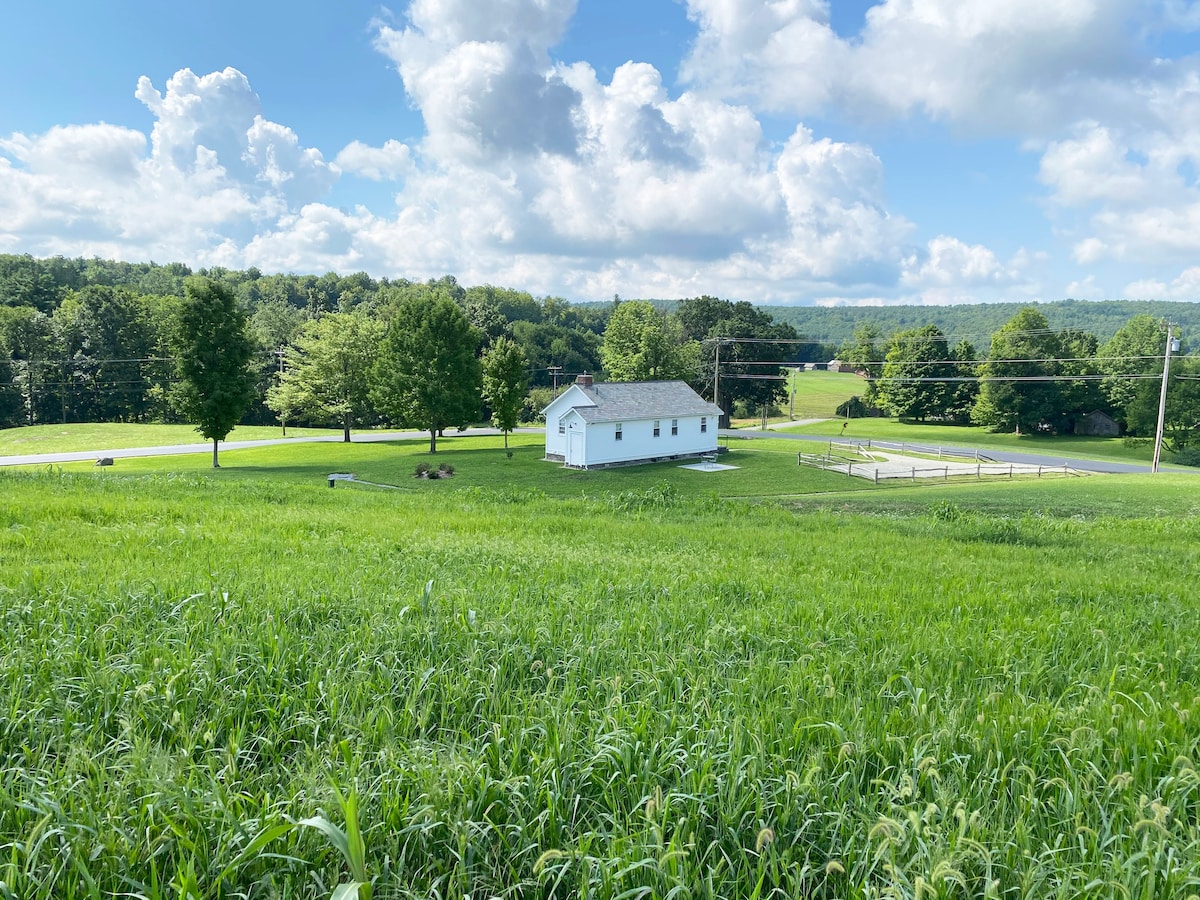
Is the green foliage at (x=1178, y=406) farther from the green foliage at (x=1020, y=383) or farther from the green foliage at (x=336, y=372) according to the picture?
the green foliage at (x=336, y=372)

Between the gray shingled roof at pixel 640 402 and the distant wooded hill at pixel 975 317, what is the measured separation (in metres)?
48.1

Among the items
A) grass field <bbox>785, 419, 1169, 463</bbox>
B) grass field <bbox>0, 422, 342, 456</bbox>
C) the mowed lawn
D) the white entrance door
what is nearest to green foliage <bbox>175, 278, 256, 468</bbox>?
the mowed lawn

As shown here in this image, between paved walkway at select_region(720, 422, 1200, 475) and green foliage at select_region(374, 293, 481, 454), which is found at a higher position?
green foliage at select_region(374, 293, 481, 454)

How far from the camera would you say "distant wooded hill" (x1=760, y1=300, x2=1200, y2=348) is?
10981cm

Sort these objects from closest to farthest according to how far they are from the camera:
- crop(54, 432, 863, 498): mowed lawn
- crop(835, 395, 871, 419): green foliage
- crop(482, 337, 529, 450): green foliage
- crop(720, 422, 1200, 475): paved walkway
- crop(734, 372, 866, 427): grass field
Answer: crop(54, 432, 863, 498): mowed lawn
crop(720, 422, 1200, 475): paved walkway
crop(482, 337, 529, 450): green foliage
crop(835, 395, 871, 419): green foliage
crop(734, 372, 866, 427): grass field

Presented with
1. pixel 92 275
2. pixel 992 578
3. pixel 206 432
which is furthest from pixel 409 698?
pixel 92 275

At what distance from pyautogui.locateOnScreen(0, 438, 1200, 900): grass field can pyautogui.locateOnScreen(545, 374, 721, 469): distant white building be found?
33.8 m

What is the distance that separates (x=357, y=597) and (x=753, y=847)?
3.65 metres

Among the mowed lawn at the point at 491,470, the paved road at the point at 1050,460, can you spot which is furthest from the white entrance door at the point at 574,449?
the paved road at the point at 1050,460

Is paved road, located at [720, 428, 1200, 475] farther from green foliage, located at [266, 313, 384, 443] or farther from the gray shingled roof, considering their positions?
green foliage, located at [266, 313, 384, 443]

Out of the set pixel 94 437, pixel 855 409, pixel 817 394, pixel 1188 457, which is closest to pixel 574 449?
pixel 94 437

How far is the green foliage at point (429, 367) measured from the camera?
4456 centimetres

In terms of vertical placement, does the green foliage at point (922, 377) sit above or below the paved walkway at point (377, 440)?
above

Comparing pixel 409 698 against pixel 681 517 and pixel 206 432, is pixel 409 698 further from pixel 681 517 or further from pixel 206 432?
pixel 206 432
